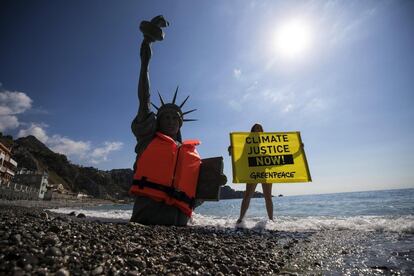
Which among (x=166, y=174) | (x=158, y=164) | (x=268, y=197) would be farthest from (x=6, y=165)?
(x=268, y=197)

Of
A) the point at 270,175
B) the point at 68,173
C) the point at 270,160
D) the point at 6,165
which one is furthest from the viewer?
the point at 68,173

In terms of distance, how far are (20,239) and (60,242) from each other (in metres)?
0.35

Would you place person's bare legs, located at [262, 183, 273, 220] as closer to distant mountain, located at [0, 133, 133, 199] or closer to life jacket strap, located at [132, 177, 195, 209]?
life jacket strap, located at [132, 177, 195, 209]

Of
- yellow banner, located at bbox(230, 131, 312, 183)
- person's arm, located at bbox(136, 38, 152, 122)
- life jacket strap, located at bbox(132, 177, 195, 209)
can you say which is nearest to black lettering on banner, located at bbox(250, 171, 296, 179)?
yellow banner, located at bbox(230, 131, 312, 183)

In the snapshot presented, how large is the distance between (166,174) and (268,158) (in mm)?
4022

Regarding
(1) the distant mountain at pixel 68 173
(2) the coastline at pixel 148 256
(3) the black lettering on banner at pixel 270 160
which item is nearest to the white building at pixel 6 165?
(1) the distant mountain at pixel 68 173

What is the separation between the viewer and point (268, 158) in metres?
8.00

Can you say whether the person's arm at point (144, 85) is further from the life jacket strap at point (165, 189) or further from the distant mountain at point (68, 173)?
→ the distant mountain at point (68, 173)

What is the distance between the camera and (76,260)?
7.01ft

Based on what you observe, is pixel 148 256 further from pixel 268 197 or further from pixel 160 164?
pixel 268 197

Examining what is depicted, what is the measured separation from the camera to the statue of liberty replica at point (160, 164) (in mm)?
5246

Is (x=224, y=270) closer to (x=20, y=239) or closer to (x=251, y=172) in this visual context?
(x=20, y=239)

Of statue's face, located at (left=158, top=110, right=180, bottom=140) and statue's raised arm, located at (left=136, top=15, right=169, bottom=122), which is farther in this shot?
statue's face, located at (left=158, top=110, right=180, bottom=140)

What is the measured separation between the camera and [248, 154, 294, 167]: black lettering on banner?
25.9 ft
